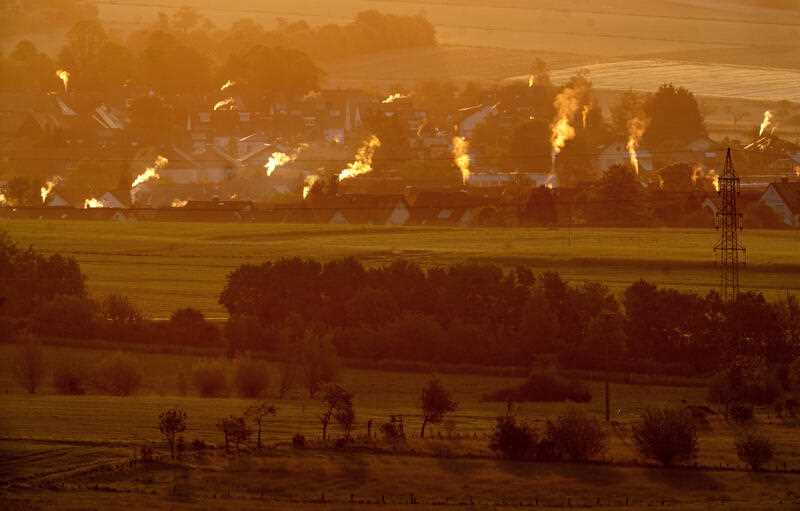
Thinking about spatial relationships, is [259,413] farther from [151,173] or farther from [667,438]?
[151,173]

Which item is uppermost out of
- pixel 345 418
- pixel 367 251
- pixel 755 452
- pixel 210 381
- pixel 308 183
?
pixel 308 183

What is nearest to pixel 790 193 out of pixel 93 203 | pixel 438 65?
pixel 93 203

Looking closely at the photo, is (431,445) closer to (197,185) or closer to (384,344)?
(384,344)

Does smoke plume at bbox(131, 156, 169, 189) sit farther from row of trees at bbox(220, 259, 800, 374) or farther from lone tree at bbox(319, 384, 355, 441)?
lone tree at bbox(319, 384, 355, 441)

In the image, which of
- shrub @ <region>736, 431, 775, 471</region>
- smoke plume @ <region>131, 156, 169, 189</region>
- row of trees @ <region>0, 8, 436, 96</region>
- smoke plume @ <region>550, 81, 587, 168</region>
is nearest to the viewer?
shrub @ <region>736, 431, 775, 471</region>

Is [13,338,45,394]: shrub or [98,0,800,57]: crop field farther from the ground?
[98,0,800,57]: crop field

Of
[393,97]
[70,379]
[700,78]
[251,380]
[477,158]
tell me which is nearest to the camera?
[251,380]

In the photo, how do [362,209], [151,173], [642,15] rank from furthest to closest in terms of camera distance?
[642,15], [151,173], [362,209]

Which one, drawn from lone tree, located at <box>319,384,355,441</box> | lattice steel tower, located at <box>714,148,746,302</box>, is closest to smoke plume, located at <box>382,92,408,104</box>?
lattice steel tower, located at <box>714,148,746,302</box>
